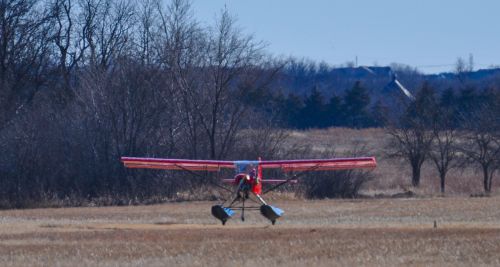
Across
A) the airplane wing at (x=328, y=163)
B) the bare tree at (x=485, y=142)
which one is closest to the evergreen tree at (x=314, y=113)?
the bare tree at (x=485, y=142)

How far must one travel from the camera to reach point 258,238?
21234 mm

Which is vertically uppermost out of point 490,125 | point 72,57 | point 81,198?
point 72,57

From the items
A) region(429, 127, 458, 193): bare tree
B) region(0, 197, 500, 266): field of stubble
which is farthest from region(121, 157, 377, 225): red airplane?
region(429, 127, 458, 193): bare tree

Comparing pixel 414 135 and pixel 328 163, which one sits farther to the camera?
pixel 414 135

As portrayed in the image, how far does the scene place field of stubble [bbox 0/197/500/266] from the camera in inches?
671

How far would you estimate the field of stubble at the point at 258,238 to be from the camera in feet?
55.9

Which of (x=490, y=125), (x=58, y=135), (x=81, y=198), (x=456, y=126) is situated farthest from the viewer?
(x=456, y=126)

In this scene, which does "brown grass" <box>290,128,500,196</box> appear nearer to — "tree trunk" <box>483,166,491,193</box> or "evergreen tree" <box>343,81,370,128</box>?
"tree trunk" <box>483,166,491,193</box>

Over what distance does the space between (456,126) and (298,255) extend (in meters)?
37.2

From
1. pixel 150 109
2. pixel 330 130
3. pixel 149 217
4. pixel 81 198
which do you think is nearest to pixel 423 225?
pixel 149 217

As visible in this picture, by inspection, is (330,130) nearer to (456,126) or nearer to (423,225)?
(456,126)

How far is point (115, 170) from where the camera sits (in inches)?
1651

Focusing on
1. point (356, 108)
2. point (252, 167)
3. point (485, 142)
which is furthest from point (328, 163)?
point (356, 108)

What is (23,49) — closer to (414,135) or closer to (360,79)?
(414,135)
